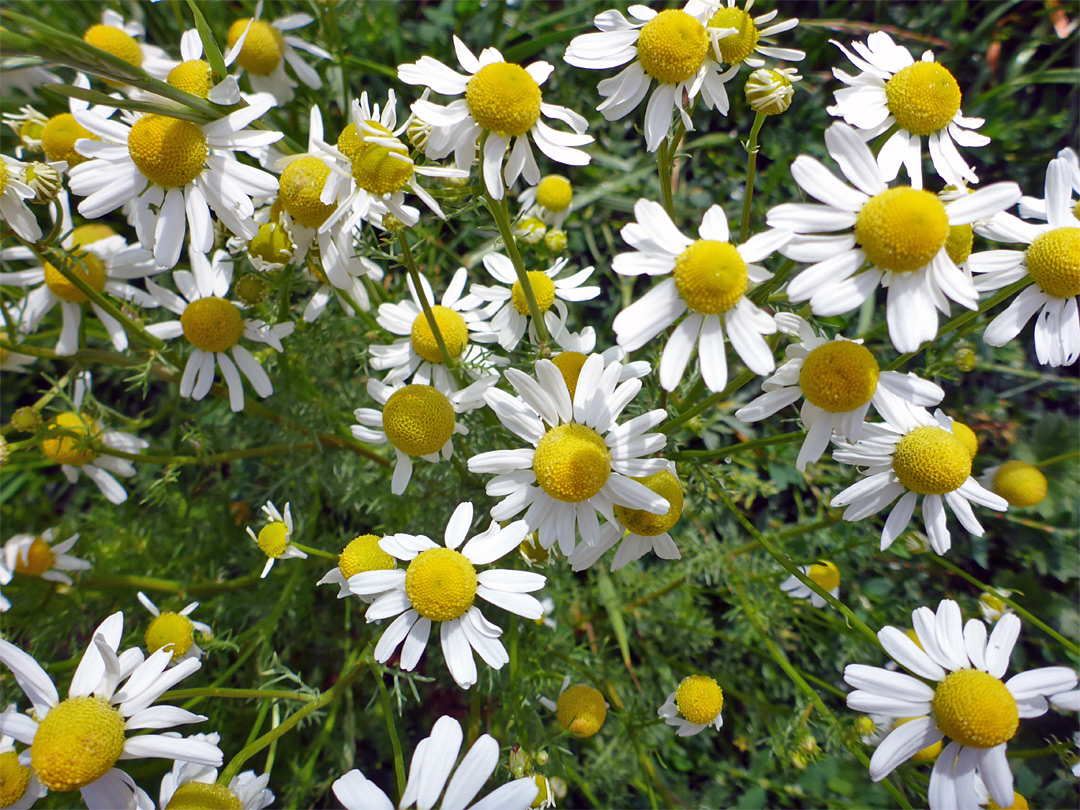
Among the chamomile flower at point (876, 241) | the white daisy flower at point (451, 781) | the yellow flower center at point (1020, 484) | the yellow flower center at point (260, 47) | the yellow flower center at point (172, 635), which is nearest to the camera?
the chamomile flower at point (876, 241)

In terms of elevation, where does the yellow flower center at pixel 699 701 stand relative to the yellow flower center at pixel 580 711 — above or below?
above

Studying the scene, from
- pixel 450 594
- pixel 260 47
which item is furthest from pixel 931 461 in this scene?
pixel 260 47

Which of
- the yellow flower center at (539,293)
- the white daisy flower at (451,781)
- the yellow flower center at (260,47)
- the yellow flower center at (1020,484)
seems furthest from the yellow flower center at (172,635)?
the yellow flower center at (1020,484)

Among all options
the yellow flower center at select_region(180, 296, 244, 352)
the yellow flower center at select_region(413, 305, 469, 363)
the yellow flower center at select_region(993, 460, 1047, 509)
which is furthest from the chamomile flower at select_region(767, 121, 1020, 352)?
the yellow flower center at select_region(180, 296, 244, 352)

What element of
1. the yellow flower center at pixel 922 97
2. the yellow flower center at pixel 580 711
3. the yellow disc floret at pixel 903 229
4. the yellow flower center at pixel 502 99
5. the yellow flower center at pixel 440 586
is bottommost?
the yellow flower center at pixel 580 711

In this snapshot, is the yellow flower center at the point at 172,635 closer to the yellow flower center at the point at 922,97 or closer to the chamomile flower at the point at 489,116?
the chamomile flower at the point at 489,116

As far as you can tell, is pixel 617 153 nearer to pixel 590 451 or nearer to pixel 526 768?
pixel 590 451

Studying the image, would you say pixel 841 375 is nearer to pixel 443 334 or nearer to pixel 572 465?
pixel 572 465
